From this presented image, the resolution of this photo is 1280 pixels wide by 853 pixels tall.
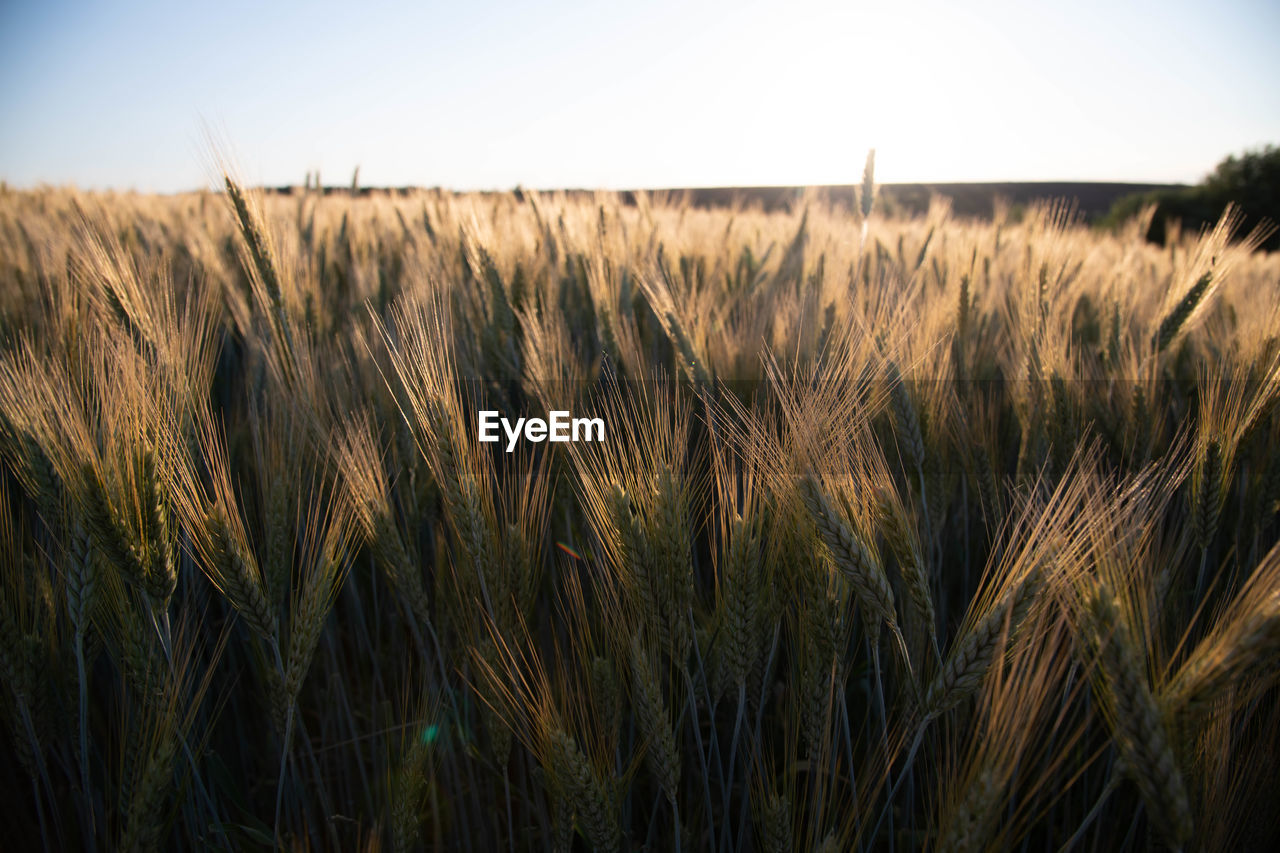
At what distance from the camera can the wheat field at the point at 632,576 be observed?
98 cm

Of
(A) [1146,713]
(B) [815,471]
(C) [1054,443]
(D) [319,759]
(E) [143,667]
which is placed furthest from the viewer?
(D) [319,759]

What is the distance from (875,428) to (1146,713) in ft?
3.28

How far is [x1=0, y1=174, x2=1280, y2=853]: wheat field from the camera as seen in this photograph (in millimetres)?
977

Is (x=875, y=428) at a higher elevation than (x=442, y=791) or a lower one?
higher

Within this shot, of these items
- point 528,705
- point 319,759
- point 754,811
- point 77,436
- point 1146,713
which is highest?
point 77,436

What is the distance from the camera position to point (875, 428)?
5.62 ft

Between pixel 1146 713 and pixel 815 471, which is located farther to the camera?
pixel 815 471

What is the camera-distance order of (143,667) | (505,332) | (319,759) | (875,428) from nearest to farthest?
(143,667), (875,428), (319,759), (505,332)

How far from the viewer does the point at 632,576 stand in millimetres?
1093

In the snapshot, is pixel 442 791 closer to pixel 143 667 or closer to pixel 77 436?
pixel 143 667

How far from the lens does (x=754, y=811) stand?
1214 millimetres

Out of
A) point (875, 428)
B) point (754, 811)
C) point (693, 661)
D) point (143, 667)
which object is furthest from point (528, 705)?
point (875, 428)

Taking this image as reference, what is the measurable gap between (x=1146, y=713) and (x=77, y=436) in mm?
1692

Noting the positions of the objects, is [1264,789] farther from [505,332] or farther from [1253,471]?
[505,332]
